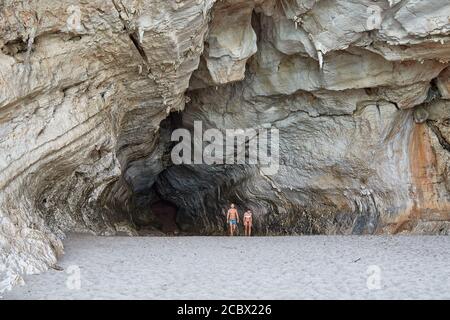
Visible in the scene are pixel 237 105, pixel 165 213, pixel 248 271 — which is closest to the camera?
pixel 248 271

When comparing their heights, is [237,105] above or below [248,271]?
above

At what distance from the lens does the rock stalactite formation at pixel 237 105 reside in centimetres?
938

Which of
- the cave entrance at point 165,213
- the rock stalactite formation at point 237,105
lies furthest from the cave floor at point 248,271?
the cave entrance at point 165,213

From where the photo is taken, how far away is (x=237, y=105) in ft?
49.5

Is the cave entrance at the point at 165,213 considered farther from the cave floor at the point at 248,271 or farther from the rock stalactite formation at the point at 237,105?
the cave floor at the point at 248,271

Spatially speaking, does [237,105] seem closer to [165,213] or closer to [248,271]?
[248,271]

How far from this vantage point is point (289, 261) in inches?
340

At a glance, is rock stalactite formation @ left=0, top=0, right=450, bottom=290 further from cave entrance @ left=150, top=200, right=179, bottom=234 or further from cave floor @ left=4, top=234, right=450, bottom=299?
cave entrance @ left=150, top=200, right=179, bottom=234

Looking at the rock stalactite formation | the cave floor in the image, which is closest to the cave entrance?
the rock stalactite formation

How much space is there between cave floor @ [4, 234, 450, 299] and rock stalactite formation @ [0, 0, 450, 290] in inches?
29.5

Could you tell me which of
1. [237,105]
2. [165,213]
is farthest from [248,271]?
[165,213]

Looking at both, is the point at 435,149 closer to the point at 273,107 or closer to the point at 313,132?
the point at 313,132

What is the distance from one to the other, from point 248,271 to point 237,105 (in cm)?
796

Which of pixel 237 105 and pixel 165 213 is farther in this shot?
pixel 165 213
